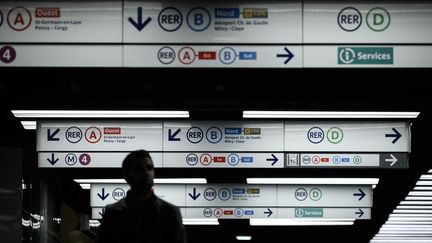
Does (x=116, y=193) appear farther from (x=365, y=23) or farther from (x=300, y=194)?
(x=365, y=23)

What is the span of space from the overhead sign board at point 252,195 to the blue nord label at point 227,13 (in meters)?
9.13

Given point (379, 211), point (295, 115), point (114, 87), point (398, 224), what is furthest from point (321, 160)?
point (398, 224)

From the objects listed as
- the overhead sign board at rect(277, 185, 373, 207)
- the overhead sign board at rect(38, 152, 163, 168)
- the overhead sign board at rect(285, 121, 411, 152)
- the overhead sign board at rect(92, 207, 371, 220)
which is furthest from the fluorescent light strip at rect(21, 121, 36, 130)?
the overhead sign board at rect(277, 185, 373, 207)

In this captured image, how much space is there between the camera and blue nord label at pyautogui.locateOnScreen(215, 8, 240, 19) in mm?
10664

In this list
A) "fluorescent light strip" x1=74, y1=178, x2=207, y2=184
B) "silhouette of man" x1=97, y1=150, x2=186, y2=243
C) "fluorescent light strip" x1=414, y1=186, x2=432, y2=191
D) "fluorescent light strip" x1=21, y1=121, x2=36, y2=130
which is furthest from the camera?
"fluorescent light strip" x1=414, y1=186, x2=432, y2=191

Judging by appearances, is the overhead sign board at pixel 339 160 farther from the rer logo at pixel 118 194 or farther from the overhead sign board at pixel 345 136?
the rer logo at pixel 118 194

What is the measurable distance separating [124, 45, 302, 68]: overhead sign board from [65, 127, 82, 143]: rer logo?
5.49 m

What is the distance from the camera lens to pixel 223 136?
1598cm

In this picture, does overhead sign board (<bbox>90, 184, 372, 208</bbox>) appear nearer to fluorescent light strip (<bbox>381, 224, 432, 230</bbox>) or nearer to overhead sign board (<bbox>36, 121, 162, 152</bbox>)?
overhead sign board (<bbox>36, 121, 162, 152</bbox>)

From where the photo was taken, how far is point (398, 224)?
28.7 m

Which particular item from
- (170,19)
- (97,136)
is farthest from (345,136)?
(170,19)

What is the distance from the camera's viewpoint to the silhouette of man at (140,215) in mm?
5492

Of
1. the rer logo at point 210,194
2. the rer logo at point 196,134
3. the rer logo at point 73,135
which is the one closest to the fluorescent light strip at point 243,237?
the rer logo at point 210,194

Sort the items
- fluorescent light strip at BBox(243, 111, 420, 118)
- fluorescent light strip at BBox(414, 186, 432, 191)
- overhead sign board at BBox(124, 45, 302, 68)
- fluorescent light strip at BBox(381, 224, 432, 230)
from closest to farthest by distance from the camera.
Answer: overhead sign board at BBox(124, 45, 302, 68), fluorescent light strip at BBox(243, 111, 420, 118), fluorescent light strip at BBox(414, 186, 432, 191), fluorescent light strip at BBox(381, 224, 432, 230)
